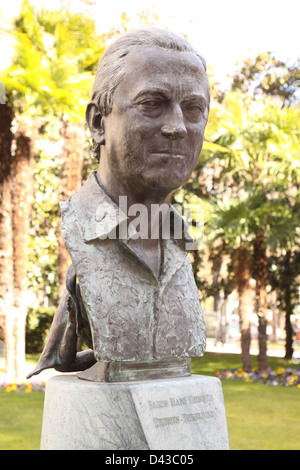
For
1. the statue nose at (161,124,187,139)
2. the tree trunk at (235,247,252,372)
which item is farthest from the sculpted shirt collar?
the tree trunk at (235,247,252,372)

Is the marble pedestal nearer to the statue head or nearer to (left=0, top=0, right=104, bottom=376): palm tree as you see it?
the statue head

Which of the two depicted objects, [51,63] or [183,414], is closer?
[183,414]

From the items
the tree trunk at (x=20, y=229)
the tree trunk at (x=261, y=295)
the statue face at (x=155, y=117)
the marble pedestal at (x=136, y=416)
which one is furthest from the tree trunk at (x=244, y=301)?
the statue face at (x=155, y=117)

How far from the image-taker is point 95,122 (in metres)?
2.92

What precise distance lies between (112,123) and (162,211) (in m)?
0.54

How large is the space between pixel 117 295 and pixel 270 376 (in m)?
8.27

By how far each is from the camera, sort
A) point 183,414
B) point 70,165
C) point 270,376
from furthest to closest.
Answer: point 270,376
point 70,165
point 183,414

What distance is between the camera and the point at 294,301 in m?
14.0

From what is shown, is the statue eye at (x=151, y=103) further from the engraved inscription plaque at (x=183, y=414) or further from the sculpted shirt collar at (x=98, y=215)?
the engraved inscription plaque at (x=183, y=414)

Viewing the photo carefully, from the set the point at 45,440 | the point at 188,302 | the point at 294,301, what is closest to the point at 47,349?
the point at 45,440

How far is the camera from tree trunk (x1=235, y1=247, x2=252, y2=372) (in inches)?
426

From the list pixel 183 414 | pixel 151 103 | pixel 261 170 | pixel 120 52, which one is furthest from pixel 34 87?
pixel 183 414

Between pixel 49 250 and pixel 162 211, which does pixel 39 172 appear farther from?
pixel 162 211

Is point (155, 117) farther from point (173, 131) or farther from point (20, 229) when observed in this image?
point (20, 229)
